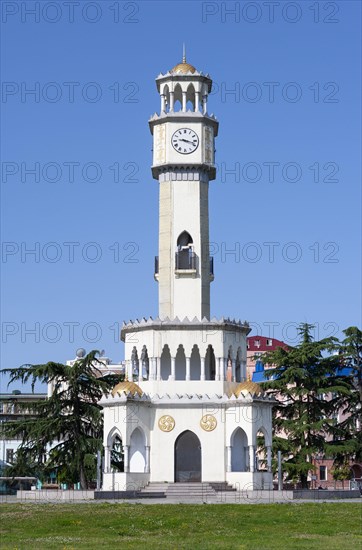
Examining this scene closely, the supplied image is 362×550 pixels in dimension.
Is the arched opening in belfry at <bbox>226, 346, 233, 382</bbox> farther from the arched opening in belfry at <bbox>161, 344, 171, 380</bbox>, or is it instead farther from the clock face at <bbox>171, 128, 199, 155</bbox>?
the clock face at <bbox>171, 128, 199, 155</bbox>

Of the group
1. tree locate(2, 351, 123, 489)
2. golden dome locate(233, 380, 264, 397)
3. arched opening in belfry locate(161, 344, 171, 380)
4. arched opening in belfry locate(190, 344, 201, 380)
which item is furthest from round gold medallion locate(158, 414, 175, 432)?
tree locate(2, 351, 123, 489)

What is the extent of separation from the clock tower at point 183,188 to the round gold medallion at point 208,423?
6.42m

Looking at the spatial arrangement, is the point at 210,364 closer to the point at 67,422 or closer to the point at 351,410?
the point at 67,422

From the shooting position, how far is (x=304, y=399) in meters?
66.6

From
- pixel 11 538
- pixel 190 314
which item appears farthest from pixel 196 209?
pixel 11 538

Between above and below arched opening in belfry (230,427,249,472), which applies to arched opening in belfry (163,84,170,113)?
above

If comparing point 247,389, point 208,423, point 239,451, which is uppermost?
point 247,389

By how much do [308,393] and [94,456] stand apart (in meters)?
14.8

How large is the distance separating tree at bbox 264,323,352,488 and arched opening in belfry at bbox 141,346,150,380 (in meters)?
9.87

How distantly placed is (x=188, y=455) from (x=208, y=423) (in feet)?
11.9

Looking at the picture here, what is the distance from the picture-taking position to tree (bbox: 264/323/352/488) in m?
63.8

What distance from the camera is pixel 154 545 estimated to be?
91.8ft

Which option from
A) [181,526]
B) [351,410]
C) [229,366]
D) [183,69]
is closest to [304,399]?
[351,410]

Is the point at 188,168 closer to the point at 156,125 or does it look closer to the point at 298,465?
the point at 156,125
